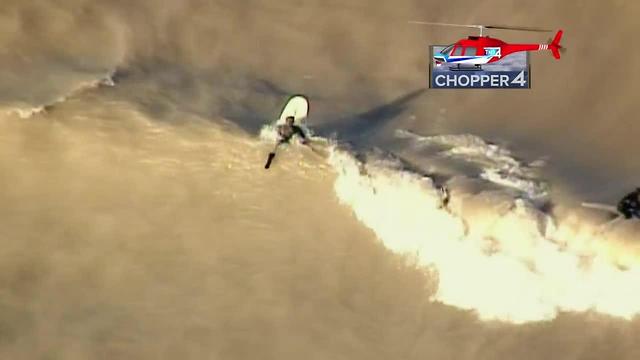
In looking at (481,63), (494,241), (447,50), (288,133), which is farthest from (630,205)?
(288,133)

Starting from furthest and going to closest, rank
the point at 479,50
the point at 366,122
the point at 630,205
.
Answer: the point at 479,50 → the point at 366,122 → the point at 630,205

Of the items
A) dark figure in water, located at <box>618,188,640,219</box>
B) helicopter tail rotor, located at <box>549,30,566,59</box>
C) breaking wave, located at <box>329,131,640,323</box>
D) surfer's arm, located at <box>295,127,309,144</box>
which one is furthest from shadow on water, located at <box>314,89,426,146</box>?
dark figure in water, located at <box>618,188,640,219</box>

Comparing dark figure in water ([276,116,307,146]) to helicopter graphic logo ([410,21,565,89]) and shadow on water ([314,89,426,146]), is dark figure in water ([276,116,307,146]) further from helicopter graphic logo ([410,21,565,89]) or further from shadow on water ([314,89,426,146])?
helicopter graphic logo ([410,21,565,89])

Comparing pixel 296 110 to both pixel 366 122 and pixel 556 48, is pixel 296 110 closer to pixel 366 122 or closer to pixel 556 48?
pixel 366 122

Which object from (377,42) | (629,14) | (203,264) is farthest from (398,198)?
(629,14)

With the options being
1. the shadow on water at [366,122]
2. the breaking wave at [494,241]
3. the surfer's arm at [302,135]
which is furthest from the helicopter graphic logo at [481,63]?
the surfer's arm at [302,135]

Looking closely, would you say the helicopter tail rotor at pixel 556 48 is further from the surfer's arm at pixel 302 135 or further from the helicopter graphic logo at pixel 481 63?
the surfer's arm at pixel 302 135

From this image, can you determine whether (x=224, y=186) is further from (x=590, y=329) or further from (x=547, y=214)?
(x=590, y=329)
